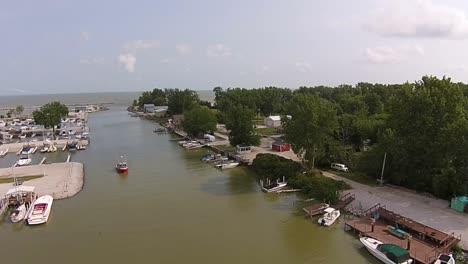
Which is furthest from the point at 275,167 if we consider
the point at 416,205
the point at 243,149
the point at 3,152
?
the point at 3,152

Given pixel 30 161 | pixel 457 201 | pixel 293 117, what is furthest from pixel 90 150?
pixel 457 201

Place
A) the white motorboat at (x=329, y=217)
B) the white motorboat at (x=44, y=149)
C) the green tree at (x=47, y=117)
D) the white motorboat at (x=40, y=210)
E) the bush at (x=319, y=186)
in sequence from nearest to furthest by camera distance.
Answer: the white motorboat at (x=329, y=217)
the white motorboat at (x=40, y=210)
the bush at (x=319, y=186)
the white motorboat at (x=44, y=149)
the green tree at (x=47, y=117)

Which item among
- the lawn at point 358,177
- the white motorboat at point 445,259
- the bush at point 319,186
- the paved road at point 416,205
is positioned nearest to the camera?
the white motorboat at point 445,259

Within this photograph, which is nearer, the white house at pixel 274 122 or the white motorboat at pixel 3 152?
the white motorboat at pixel 3 152

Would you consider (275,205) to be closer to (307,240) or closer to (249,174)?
(307,240)

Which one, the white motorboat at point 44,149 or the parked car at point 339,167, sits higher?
the parked car at point 339,167

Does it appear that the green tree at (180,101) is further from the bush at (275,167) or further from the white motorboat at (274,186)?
the white motorboat at (274,186)

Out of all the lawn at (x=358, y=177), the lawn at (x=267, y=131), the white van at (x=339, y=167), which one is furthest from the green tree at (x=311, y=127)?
the lawn at (x=267, y=131)
